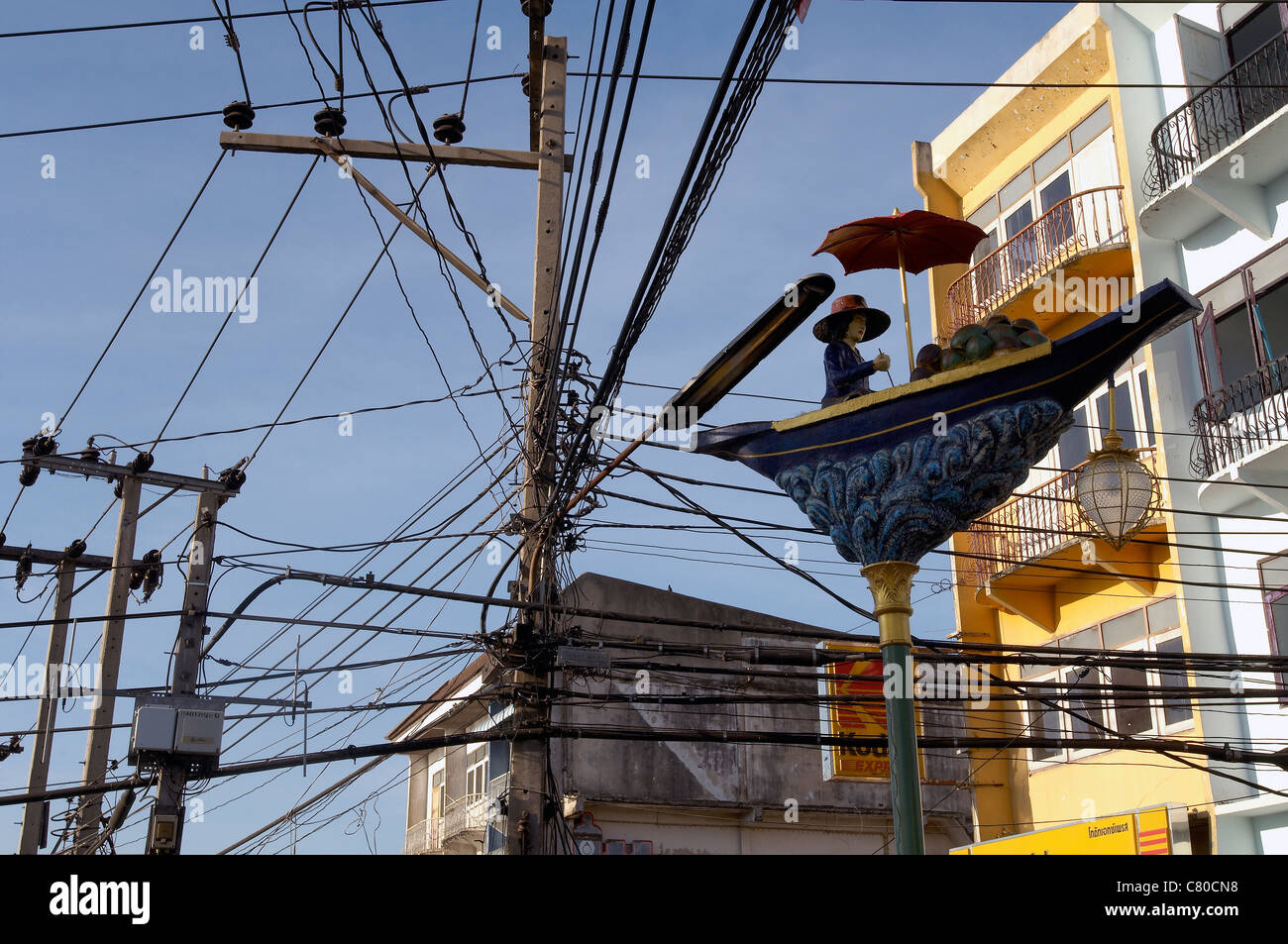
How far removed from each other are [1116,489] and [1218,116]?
784 centimetres

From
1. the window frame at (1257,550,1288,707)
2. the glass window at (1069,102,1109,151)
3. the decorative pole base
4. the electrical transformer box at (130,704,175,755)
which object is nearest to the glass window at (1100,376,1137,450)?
the window frame at (1257,550,1288,707)

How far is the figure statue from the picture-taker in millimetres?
9773

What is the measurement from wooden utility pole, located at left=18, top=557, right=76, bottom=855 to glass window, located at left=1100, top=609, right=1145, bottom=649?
16004 millimetres

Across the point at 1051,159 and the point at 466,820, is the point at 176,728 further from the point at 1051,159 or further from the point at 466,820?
the point at 1051,159

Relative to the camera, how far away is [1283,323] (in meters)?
16.1

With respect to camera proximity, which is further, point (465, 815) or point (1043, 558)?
point (465, 815)

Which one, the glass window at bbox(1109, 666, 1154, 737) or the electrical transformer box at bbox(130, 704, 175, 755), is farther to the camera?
the glass window at bbox(1109, 666, 1154, 737)

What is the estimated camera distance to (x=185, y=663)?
525 inches

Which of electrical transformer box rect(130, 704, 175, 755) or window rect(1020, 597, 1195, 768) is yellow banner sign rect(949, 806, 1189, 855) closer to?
window rect(1020, 597, 1195, 768)

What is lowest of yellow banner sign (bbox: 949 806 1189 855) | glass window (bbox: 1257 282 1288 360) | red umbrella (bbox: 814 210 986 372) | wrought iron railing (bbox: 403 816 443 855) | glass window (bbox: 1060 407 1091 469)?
yellow banner sign (bbox: 949 806 1189 855)

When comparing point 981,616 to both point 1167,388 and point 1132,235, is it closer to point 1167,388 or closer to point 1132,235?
point 1167,388

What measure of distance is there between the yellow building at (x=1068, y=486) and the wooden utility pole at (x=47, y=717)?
1520 cm

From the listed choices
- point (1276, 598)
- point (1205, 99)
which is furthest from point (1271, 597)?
point (1205, 99)
